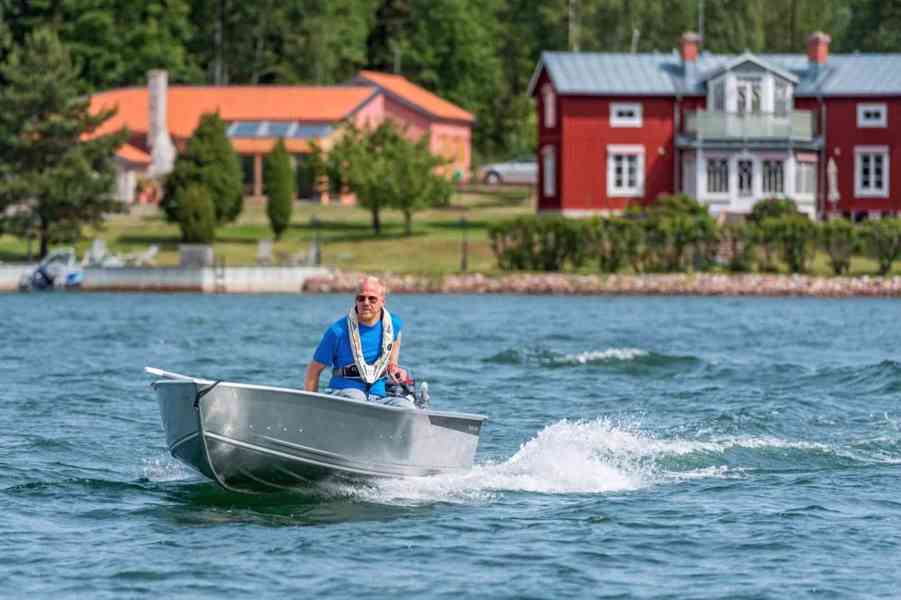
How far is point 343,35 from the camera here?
115688mm

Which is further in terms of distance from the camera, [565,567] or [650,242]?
[650,242]

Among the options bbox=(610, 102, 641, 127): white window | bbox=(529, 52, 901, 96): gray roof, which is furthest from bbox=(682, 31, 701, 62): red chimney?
bbox=(610, 102, 641, 127): white window

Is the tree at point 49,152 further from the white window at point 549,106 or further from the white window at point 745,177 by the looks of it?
the white window at point 745,177

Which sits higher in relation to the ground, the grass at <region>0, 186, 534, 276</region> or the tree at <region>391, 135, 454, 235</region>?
the tree at <region>391, 135, 454, 235</region>

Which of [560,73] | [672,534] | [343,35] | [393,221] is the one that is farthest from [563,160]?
[672,534]

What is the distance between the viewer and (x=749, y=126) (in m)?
78.1

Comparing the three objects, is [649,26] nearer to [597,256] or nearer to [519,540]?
[597,256]

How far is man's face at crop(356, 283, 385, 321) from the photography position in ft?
58.9

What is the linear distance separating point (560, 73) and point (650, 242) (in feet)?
46.5

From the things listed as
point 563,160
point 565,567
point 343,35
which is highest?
point 343,35

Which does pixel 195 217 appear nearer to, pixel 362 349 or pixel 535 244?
pixel 535 244

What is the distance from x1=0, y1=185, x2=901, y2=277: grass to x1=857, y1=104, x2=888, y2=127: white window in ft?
33.7

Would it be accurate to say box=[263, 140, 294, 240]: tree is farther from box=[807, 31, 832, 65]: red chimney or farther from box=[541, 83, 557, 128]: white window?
box=[807, 31, 832, 65]: red chimney

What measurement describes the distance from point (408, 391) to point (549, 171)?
62.1 meters
